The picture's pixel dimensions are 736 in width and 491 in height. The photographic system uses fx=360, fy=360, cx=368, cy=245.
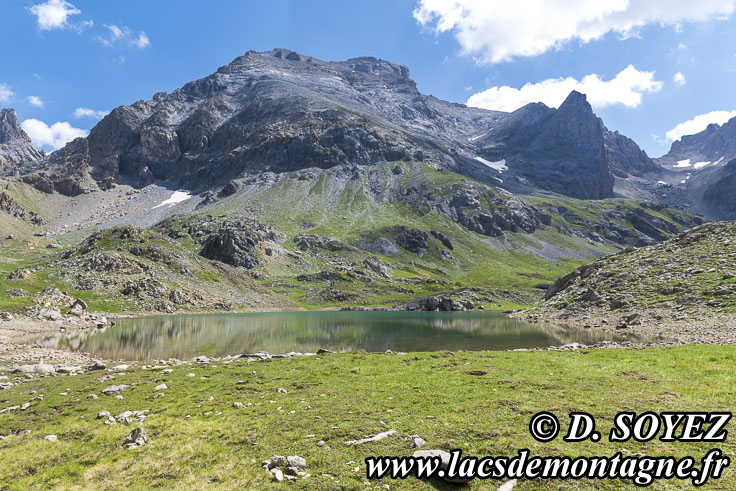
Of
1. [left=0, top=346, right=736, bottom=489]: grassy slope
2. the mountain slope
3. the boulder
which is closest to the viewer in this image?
[left=0, top=346, right=736, bottom=489]: grassy slope

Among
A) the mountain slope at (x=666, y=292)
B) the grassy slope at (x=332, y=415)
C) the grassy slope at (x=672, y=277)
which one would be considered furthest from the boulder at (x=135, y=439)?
the grassy slope at (x=672, y=277)

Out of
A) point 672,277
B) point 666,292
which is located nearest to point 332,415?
point 666,292

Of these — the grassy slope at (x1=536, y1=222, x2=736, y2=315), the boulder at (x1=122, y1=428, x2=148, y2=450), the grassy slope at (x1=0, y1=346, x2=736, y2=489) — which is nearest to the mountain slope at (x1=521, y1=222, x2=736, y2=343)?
the grassy slope at (x1=536, y1=222, x2=736, y2=315)

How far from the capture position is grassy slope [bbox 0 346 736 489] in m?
12.1

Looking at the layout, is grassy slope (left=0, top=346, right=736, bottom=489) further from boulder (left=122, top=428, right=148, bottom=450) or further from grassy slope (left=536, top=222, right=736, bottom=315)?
grassy slope (left=536, top=222, right=736, bottom=315)

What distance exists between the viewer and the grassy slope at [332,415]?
1209cm

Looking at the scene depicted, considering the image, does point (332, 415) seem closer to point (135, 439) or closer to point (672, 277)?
point (135, 439)

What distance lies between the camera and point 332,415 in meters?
16.9

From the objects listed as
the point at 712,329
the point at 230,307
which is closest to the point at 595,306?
the point at 712,329

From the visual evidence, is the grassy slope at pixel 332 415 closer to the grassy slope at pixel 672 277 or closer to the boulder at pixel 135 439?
the boulder at pixel 135 439

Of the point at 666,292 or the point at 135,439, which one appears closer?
the point at 135,439

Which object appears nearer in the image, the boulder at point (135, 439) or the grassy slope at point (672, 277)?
the boulder at point (135, 439)

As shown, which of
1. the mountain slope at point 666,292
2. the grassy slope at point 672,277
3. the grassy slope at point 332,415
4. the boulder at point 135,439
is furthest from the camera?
the grassy slope at point 672,277

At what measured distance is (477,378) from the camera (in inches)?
908
